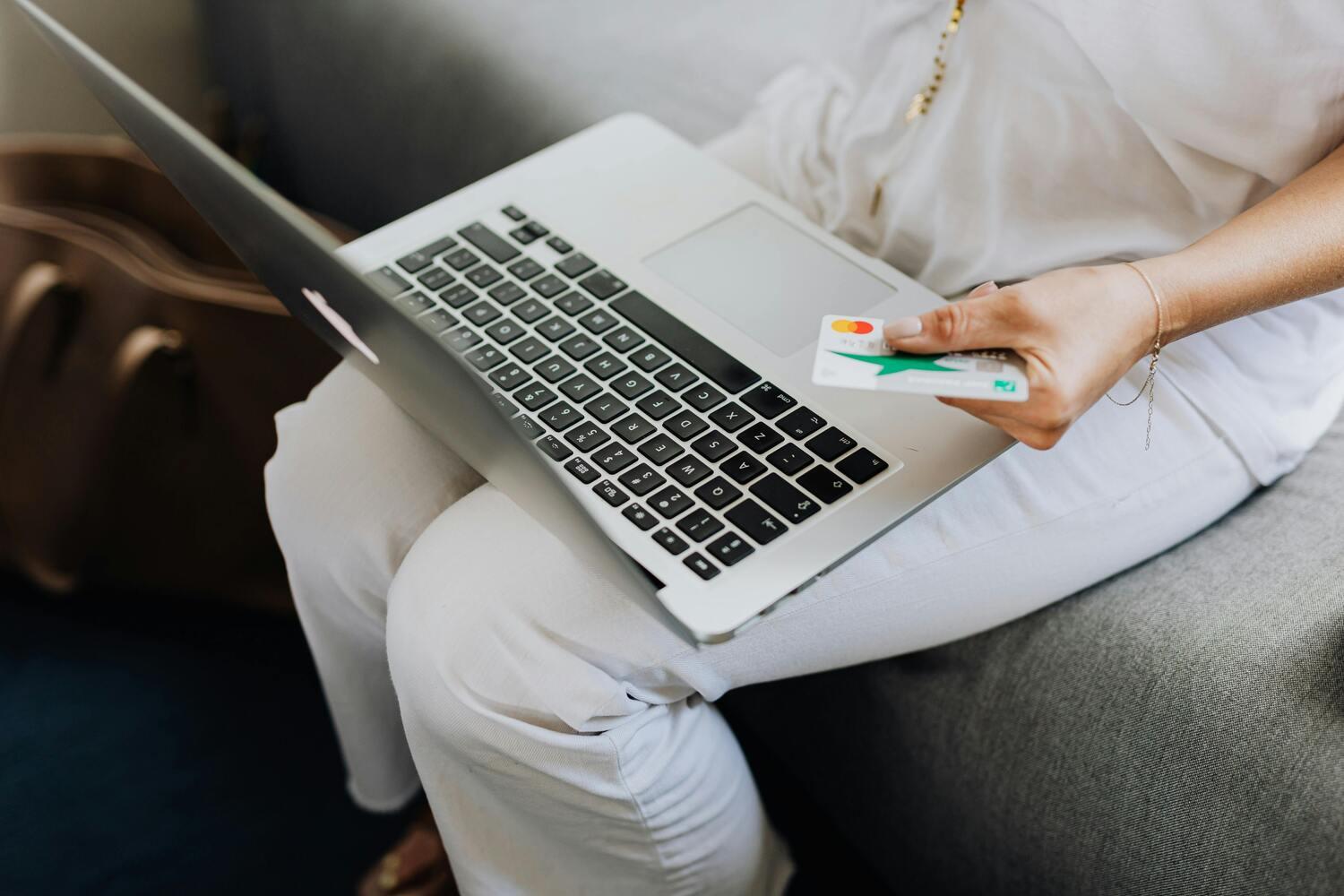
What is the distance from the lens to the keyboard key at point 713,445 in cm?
61

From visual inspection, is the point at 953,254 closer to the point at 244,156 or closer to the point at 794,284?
the point at 794,284

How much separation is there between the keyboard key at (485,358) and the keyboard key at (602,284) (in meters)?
0.07

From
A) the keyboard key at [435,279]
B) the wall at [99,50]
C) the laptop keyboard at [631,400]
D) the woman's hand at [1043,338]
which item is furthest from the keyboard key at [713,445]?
the wall at [99,50]

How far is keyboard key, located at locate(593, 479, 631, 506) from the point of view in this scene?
59 centimetres

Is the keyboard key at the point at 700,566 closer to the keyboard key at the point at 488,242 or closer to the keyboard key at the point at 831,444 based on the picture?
the keyboard key at the point at 831,444

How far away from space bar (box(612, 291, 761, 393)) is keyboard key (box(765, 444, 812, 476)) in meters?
0.05

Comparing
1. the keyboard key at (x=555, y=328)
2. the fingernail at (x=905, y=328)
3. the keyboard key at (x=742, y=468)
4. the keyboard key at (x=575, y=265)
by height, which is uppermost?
the fingernail at (x=905, y=328)

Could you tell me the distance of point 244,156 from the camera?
5.02 ft

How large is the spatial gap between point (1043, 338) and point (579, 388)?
0.81 ft

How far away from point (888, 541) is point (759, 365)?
0.12m

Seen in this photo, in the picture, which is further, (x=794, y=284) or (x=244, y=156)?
(x=244, y=156)

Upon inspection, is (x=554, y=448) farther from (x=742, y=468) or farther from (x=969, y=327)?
(x=969, y=327)

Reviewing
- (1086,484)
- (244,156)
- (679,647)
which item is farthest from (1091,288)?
(244,156)

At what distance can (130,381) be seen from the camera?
967 mm
